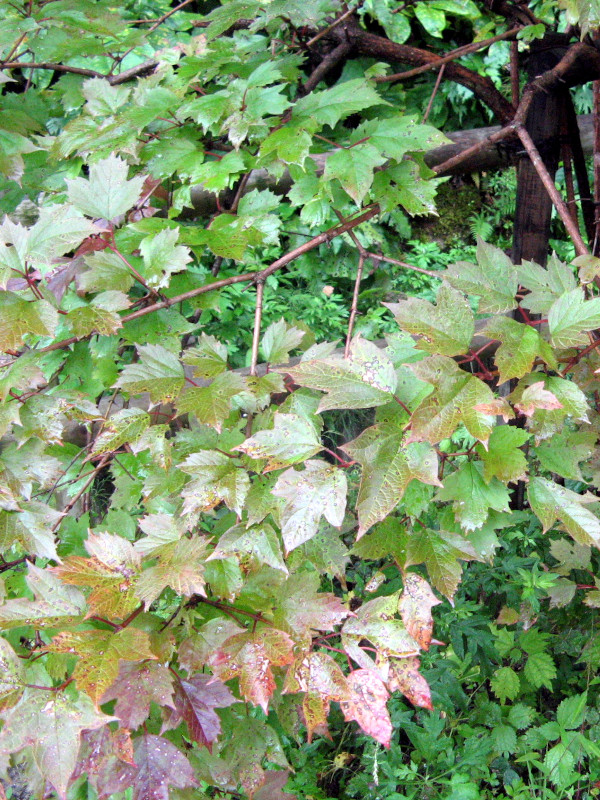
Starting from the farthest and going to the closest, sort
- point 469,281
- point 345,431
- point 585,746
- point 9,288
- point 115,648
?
1. point 345,431
2. point 585,746
3. point 9,288
4. point 469,281
5. point 115,648

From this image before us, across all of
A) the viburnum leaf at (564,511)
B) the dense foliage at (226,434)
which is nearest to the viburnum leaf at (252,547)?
the dense foliage at (226,434)

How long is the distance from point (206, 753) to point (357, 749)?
134 centimetres

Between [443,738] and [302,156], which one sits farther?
[443,738]

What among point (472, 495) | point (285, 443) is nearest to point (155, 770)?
point (285, 443)

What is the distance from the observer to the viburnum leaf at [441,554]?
0.94 meters

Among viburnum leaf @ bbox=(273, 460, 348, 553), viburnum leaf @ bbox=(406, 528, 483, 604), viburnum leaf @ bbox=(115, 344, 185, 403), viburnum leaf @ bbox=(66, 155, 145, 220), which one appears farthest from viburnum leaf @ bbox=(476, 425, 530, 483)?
viburnum leaf @ bbox=(66, 155, 145, 220)

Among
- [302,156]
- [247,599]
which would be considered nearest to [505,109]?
[302,156]

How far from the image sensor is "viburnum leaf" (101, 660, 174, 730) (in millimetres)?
808

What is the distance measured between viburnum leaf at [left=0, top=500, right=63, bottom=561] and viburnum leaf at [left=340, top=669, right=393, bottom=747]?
521mm

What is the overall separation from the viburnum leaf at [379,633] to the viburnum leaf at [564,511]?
0.82 feet

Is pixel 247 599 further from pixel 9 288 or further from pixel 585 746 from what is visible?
pixel 585 746

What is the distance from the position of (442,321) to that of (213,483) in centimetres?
38

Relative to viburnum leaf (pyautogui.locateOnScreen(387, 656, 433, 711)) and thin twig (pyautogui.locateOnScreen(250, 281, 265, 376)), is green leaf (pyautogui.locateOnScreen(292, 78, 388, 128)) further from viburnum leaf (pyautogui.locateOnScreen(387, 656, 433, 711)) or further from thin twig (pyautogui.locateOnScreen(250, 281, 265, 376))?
viburnum leaf (pyautogui.locateOnScreen(387, 656, 433, 711))

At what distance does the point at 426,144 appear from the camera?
1236 millimetres
